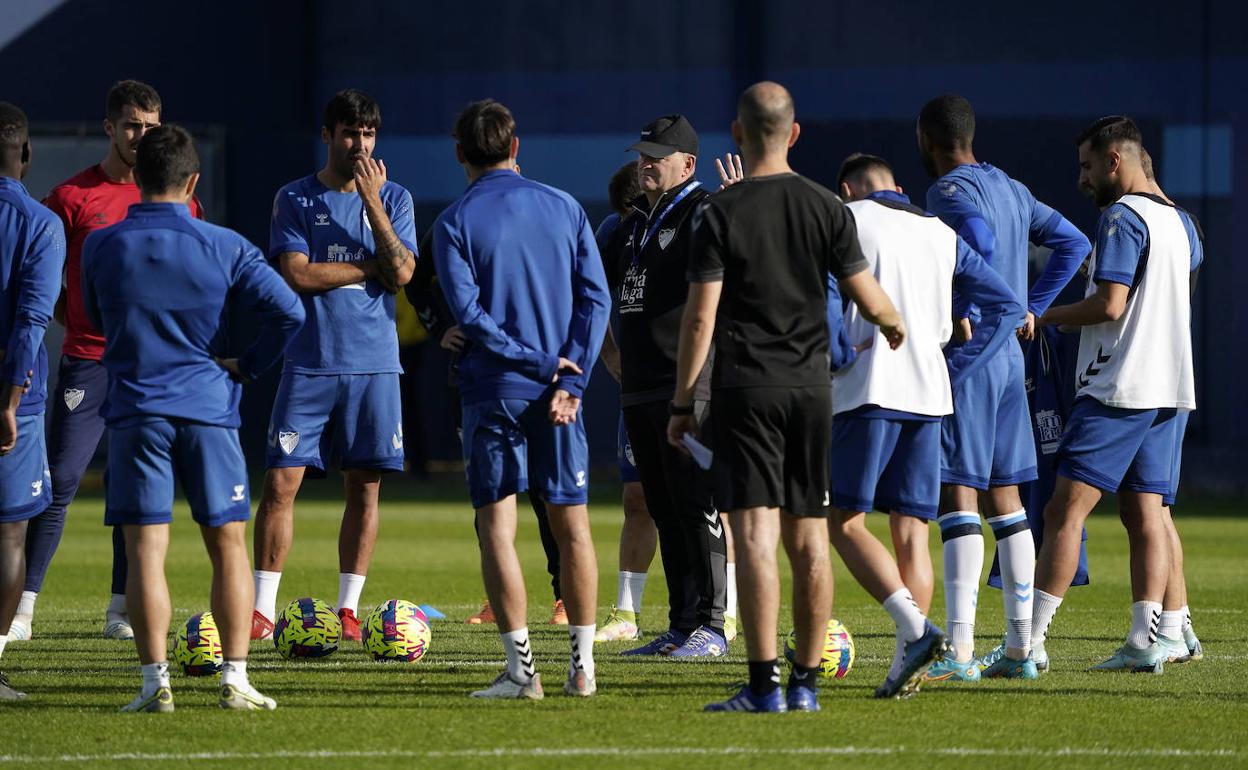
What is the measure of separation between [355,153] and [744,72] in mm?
18670

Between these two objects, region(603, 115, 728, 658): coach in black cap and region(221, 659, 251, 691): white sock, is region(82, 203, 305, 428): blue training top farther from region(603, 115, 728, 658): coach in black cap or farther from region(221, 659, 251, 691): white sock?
region(603, 115, 728, 658): coach in black cap

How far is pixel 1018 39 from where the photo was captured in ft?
85.3

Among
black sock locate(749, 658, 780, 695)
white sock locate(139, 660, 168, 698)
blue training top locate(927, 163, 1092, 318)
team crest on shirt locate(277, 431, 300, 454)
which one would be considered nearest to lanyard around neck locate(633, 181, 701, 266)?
blue training top locate(927, 163, 1092, 318)

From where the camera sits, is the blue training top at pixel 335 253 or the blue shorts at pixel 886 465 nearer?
the blue shorts at pixel 886 465

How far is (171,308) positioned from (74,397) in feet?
9.73

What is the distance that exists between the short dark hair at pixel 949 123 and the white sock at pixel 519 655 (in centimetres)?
267

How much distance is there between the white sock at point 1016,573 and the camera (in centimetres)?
790

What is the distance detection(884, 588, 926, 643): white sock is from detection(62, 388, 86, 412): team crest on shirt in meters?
4.37

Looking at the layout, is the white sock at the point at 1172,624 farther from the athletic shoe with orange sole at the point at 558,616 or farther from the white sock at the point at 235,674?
the white sock at the point at 235,674

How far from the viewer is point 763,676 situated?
260 inches

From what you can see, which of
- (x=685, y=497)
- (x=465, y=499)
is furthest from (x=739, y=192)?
(x=465, y=499)

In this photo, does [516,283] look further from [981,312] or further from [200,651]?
[200,651]

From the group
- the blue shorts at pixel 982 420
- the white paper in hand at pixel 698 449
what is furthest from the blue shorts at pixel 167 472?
the blue shorts at pixel 982 420

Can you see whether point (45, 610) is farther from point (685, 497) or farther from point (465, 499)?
point (465, 499)
